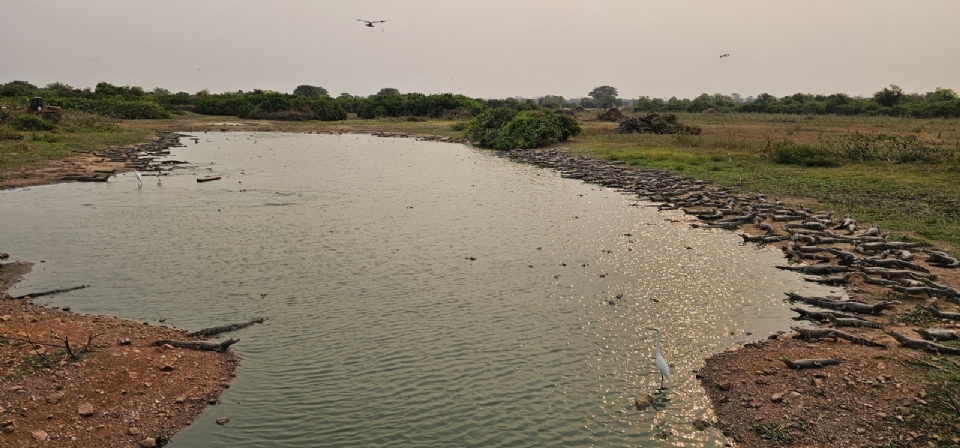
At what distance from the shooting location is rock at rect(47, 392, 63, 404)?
350 inches

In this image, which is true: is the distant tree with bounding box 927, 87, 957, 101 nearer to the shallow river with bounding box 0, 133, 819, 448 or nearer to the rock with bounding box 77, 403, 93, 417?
the shallow river with bounding box 0, 133, 819, 448

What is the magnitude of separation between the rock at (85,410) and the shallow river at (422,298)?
1356 mm

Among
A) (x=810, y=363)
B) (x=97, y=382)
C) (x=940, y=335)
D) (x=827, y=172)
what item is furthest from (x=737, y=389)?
(x=827, y=172)

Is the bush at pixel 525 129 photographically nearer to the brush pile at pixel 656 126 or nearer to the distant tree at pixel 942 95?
the brush pile at pixel 656 126

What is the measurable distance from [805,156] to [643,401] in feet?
102

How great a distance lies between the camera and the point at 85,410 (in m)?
8.78

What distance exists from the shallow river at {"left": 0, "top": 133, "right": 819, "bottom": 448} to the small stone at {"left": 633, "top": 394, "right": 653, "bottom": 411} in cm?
17

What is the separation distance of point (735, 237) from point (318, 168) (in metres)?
29.6

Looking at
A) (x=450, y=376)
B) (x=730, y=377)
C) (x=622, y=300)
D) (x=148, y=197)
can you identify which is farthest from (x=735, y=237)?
(x=148, y=197)

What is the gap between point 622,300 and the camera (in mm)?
15008

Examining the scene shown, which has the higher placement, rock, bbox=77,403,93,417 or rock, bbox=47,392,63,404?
rock, bbox=47,392,63,404

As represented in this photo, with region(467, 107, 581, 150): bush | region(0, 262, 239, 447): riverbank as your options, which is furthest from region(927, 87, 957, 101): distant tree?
region(0, 262, 239, 447): riverbank

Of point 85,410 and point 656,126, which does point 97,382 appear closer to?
point 85,410

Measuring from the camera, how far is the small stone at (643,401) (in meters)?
9.89
